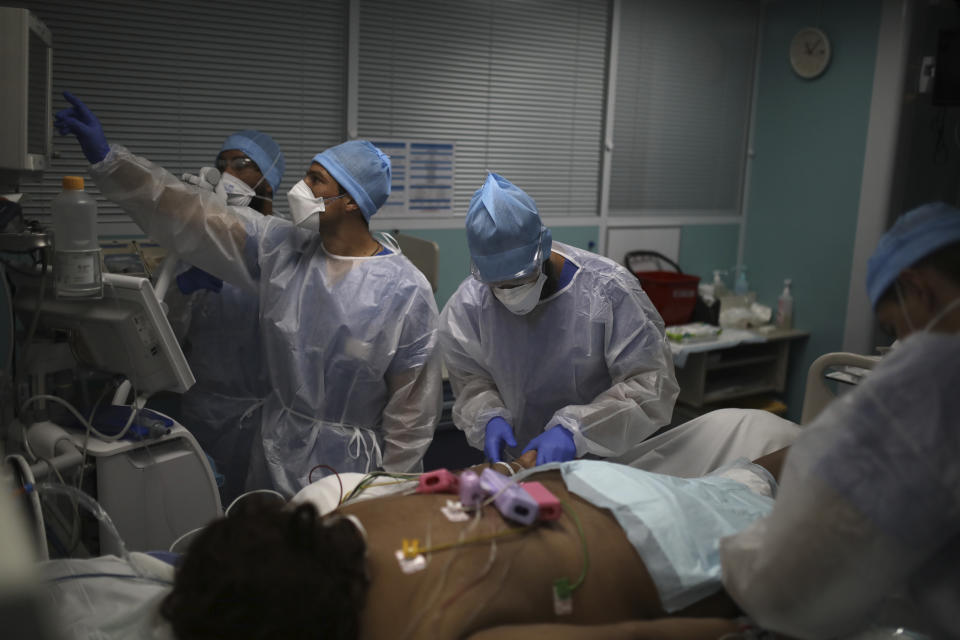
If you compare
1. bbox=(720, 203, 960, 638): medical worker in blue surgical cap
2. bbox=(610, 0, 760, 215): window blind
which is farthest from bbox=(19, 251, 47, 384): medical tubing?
bbox=(610, 0, 760, 215): window blind

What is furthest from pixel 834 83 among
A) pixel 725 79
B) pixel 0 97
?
pixel 0 97

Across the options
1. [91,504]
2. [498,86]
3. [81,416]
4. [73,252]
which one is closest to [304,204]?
[73,252]

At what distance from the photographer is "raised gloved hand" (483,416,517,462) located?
72.4 inches

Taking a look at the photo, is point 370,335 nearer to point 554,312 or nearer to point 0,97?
point 554,312

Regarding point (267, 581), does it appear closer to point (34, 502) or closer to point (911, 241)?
point (34, 502)

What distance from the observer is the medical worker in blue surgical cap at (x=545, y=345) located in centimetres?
178

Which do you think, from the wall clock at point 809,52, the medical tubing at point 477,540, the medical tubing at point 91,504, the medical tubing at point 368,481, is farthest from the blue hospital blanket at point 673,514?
the wall clock at point 809,52

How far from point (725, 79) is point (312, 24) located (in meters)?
2.43

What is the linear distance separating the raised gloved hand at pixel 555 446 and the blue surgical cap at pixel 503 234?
1.34 ft

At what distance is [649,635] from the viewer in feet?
3.62

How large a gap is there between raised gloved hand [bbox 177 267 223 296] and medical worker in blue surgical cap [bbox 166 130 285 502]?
48 mm

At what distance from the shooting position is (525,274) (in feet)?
5.91

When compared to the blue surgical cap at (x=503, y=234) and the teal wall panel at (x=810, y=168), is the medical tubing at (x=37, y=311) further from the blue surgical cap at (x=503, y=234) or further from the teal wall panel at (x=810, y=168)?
the teal wall panel at (x=810, y=168)

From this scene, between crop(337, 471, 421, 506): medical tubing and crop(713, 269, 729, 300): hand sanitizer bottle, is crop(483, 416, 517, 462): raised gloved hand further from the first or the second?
crop(713, 269, 729, 300): hand sanitizer bottle
